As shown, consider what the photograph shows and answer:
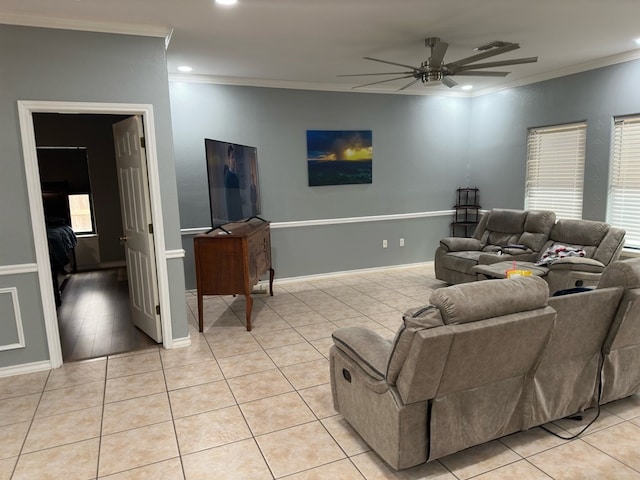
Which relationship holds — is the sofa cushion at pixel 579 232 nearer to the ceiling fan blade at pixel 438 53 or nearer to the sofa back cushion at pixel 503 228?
the sofa back cushion at pixel 503 228

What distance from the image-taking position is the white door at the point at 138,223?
11.5 ft

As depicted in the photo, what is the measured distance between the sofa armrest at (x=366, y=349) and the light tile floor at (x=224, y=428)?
0.52 m

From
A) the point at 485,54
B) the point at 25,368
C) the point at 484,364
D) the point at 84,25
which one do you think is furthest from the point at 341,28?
the point at 25,368

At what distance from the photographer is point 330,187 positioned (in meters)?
5.84

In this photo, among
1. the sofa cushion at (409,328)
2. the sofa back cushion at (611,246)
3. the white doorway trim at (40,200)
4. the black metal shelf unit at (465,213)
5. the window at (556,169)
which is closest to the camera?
the sofa cushion at (409,328)

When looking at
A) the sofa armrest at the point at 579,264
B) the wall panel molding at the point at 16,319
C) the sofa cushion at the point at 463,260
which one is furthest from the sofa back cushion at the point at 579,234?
the wall panel molding at the point at 16,319

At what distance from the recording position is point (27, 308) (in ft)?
10.6

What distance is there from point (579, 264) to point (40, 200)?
4.76 meters

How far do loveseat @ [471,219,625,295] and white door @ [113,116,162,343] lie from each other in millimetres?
3275

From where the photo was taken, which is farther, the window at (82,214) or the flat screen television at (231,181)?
the window at (82,214)

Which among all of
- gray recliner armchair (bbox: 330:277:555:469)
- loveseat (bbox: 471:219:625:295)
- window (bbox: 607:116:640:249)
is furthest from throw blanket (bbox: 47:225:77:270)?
window (bbox: 607:116:640:249)

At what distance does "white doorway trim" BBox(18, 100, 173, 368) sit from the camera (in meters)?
3.08

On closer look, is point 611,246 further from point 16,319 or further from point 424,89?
point 16,319

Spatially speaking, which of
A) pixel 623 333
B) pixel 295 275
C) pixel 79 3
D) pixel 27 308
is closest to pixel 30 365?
pixel 27 308
